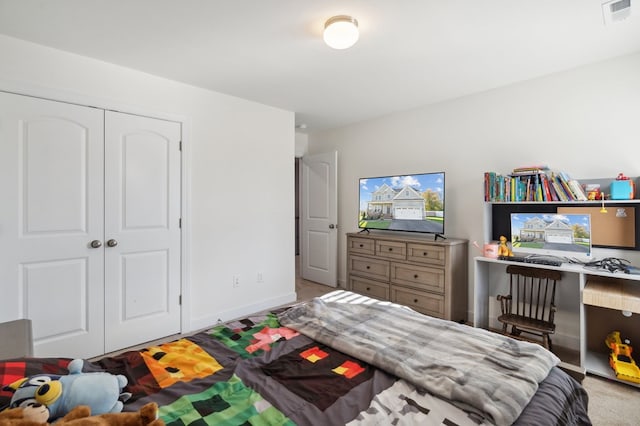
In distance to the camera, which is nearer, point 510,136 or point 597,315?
Result: point 597,315

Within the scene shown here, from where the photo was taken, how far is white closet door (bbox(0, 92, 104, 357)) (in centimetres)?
228

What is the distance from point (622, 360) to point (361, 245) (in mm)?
2428

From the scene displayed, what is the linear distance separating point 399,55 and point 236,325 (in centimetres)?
230

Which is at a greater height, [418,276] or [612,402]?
[418,276]

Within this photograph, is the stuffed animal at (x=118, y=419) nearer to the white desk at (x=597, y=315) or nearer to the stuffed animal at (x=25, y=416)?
the stuffed animal at (x=25, y=416)

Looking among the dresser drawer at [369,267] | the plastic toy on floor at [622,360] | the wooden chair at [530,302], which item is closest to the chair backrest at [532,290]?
the wooden chair at [530,302]

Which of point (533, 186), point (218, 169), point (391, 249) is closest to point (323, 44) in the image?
point (218, 169)

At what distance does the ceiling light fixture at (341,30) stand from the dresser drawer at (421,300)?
2477mm

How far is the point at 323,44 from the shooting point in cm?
232

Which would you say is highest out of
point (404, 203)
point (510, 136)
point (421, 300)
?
point (510, 136)

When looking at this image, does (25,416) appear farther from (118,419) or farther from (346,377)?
(346,377)

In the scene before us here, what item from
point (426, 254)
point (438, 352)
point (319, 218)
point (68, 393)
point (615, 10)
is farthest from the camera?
point (319, 218)

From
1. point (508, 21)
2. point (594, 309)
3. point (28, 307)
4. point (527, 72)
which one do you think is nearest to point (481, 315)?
point (594, 309)

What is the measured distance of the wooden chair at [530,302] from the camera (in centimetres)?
264
